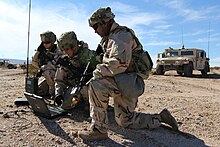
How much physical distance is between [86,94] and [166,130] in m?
1.21

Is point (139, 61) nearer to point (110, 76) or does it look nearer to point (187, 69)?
point (110, 76)

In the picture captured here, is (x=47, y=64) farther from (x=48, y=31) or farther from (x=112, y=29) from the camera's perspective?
(x=112, y=29)

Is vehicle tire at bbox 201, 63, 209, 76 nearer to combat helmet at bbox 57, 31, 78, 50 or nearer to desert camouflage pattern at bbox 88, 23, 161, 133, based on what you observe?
combat helmet at bbox 57, 31, 78, 50

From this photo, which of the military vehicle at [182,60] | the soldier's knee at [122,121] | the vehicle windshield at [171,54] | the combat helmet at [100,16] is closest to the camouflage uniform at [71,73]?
the soldier's knee at [122,121]

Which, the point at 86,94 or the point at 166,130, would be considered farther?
the point at 86,94

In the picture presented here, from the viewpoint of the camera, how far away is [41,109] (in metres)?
3.51

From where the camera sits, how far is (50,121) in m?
3.41

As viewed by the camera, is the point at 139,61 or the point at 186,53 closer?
the point at 139,61

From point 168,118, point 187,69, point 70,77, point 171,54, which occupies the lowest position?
point 168,118

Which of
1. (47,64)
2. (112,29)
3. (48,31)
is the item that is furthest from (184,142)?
(48,31)

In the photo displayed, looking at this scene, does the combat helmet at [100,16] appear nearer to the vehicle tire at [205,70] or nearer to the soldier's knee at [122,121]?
the soldier's knee at [122,121]

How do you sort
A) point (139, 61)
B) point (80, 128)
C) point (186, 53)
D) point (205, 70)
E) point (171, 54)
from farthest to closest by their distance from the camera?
1. point (205, 70)
2. point (171, 54)
3. point (186, 53)
4. point (80, 128)
5. point (139, 61)

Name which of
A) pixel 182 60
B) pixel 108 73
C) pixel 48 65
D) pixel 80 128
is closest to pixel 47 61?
pixel 48 65

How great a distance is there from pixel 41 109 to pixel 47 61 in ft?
5.58
